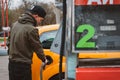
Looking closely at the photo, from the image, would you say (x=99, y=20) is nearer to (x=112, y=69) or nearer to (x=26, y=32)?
(x=112, y=69)

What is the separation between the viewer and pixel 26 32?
628 cm

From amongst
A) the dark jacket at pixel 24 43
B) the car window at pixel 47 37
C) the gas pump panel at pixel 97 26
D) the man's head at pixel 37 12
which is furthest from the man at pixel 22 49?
the gas pump panel at pixel 97 26

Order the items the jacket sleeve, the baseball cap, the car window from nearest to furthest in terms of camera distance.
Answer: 1. the jacket sleeve
2. the baseball cap
3. the car window

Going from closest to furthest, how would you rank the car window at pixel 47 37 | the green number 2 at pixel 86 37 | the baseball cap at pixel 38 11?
the green number 2 at pixel 86 37, the baseball cap at pixel 38 11, the car window at pixel 47 37

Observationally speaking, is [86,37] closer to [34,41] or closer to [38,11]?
[34,41]

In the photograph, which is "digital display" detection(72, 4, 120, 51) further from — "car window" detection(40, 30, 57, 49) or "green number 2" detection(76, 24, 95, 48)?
"car window" detection(40, 30, 57, 49)

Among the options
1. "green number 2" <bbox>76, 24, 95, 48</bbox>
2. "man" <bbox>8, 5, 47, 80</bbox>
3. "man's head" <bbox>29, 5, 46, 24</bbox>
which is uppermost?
"man's head" <bbox>29, 5, 46, 24</bbox>

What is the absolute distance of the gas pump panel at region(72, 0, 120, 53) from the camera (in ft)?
11.3

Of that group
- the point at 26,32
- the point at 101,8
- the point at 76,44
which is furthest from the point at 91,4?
the point at 26,32

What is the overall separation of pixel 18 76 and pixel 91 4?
3086 millimetres

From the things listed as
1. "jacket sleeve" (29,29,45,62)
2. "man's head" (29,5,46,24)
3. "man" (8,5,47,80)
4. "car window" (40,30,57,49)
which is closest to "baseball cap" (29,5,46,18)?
"man's head" (29,5,46,24)

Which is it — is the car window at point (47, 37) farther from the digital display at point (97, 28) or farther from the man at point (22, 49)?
the digital display at point (97, 28)

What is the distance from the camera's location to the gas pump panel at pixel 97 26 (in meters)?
3.44

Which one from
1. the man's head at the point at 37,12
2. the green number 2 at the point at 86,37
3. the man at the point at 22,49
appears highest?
the man's head at the point at 37,12
